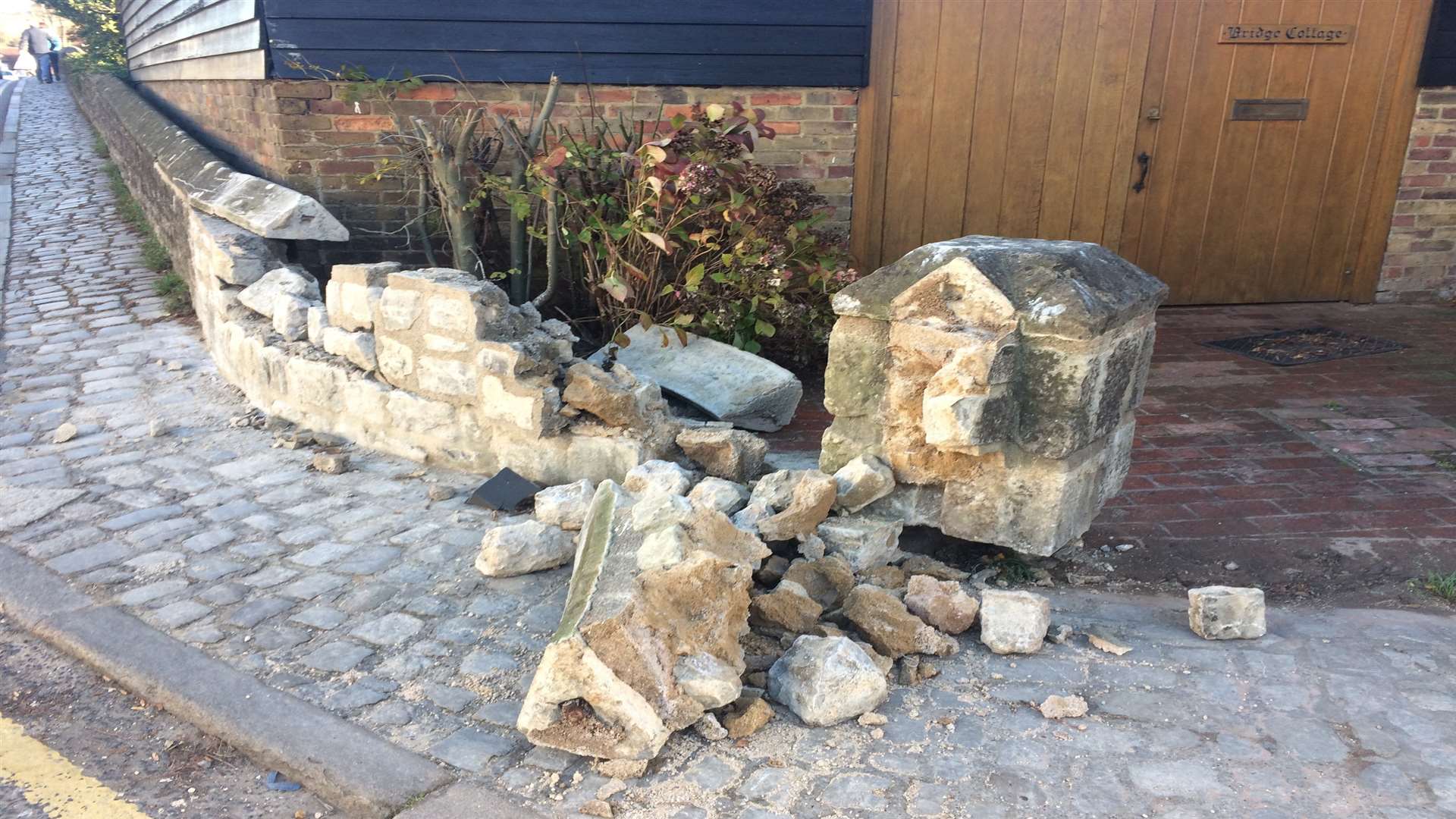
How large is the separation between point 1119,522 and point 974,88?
3503 mm

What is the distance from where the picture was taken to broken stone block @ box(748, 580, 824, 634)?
2760 mm

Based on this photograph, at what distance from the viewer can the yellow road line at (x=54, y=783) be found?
94.5 inches

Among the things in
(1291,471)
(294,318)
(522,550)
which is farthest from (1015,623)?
(294,318)

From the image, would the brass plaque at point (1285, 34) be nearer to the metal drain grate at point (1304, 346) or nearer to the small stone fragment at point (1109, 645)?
the metal drain grate at point (1304, 346)

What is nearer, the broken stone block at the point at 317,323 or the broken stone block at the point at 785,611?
the broken stone block at the point at 785,611

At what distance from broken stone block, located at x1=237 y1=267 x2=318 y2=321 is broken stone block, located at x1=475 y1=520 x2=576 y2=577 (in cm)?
223

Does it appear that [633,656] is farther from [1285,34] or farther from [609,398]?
[1285,34]

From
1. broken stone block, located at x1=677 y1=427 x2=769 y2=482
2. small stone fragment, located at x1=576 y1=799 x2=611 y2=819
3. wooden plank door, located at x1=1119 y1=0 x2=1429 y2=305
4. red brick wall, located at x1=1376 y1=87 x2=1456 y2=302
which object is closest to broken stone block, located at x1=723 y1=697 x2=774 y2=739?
small stone fragment, located at x1=576 y1=799 x2=611 y2=819

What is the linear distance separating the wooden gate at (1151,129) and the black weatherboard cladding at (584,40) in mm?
407

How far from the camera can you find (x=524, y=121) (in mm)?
5809

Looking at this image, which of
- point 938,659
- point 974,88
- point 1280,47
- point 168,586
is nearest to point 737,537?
point 938,659

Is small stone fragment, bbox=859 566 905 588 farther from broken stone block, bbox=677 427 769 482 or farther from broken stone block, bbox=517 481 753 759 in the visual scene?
broken stone block, bbox=677 427 769 482

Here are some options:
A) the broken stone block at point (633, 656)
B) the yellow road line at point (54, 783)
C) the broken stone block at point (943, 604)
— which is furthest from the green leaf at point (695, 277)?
the yellow road line at point (54, 783)

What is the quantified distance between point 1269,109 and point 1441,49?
1107 mm
